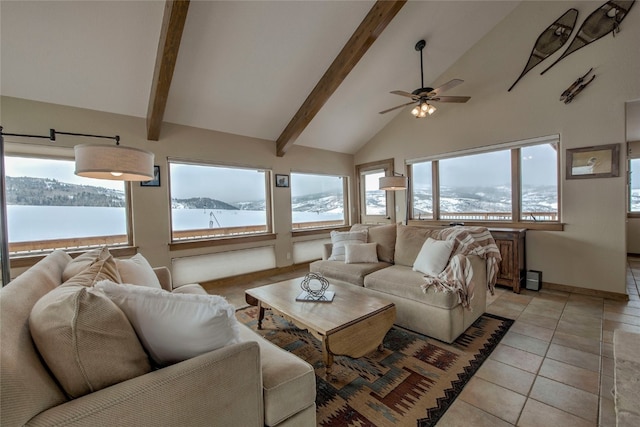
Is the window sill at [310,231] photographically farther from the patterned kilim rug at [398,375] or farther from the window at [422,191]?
the patterned kilim rug at [398,375]

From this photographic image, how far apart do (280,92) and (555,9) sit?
3845 mm

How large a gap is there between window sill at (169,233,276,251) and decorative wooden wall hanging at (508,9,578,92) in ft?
15.6

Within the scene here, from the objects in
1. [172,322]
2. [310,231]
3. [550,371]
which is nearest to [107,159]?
[172,322]

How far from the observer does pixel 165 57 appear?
281cm

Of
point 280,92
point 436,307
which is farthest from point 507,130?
point 280,92

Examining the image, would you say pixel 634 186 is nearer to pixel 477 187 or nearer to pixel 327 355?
pixel 477 187

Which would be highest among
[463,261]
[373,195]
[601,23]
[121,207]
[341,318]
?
[601,23]

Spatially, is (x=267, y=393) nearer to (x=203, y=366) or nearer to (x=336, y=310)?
(x=203, y=366)

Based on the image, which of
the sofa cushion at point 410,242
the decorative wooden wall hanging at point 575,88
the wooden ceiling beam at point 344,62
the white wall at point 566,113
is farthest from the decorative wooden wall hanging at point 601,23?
the sofa cushion at point 410,242

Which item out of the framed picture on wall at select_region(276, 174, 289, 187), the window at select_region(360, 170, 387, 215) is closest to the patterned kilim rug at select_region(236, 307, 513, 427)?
the framed picture on wall at select_region(276, 174, 289, 187)

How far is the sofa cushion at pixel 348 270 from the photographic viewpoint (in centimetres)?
320

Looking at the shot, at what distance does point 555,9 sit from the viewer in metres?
3.59

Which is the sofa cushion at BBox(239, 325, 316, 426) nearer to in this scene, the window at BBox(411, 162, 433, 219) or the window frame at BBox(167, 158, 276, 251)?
the window frame at BBox(167, 158, 276, 251)

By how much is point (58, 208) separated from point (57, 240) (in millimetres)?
392
